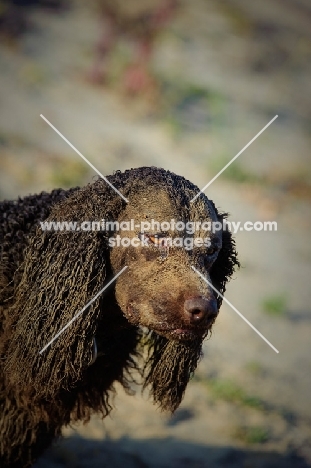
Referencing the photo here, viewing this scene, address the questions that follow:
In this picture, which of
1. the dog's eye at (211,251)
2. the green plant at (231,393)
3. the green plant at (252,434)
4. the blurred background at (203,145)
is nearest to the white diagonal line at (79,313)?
the dog's eye at (211,251)

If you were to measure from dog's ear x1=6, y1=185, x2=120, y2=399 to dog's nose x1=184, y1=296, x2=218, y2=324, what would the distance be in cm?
50

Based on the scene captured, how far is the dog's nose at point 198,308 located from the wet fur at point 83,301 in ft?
0.17

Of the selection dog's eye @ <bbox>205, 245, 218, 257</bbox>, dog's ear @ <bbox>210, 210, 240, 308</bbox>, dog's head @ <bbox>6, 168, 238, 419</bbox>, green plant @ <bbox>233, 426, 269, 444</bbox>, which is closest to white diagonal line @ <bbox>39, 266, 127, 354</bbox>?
dog's head @ <bbox>6, 168, 238, 419</bbox>

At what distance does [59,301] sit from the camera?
135 inches

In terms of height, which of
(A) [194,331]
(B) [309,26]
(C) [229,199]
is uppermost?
(B) [309,26]

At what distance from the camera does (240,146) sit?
37.5 ft

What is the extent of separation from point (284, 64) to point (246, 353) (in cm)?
808

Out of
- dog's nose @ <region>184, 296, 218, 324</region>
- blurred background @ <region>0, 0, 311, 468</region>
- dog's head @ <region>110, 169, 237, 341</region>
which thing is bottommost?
dog's nose @ <region>184, 296, 218, 324</region>

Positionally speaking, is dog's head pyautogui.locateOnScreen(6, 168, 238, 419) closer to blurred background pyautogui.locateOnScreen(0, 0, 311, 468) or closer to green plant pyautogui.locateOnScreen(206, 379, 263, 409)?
blurred background pyautogui.locateOnScreen(0, 0, 311, 468)

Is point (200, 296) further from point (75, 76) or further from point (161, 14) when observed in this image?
point (161, 14)

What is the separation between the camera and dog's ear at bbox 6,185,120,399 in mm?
3422

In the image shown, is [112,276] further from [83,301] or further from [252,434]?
[252,434]

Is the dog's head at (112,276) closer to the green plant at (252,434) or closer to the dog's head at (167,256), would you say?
the dog's head at (167,256)

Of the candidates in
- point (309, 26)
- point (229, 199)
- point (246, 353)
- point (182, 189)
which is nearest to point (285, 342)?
point (246, 353)
